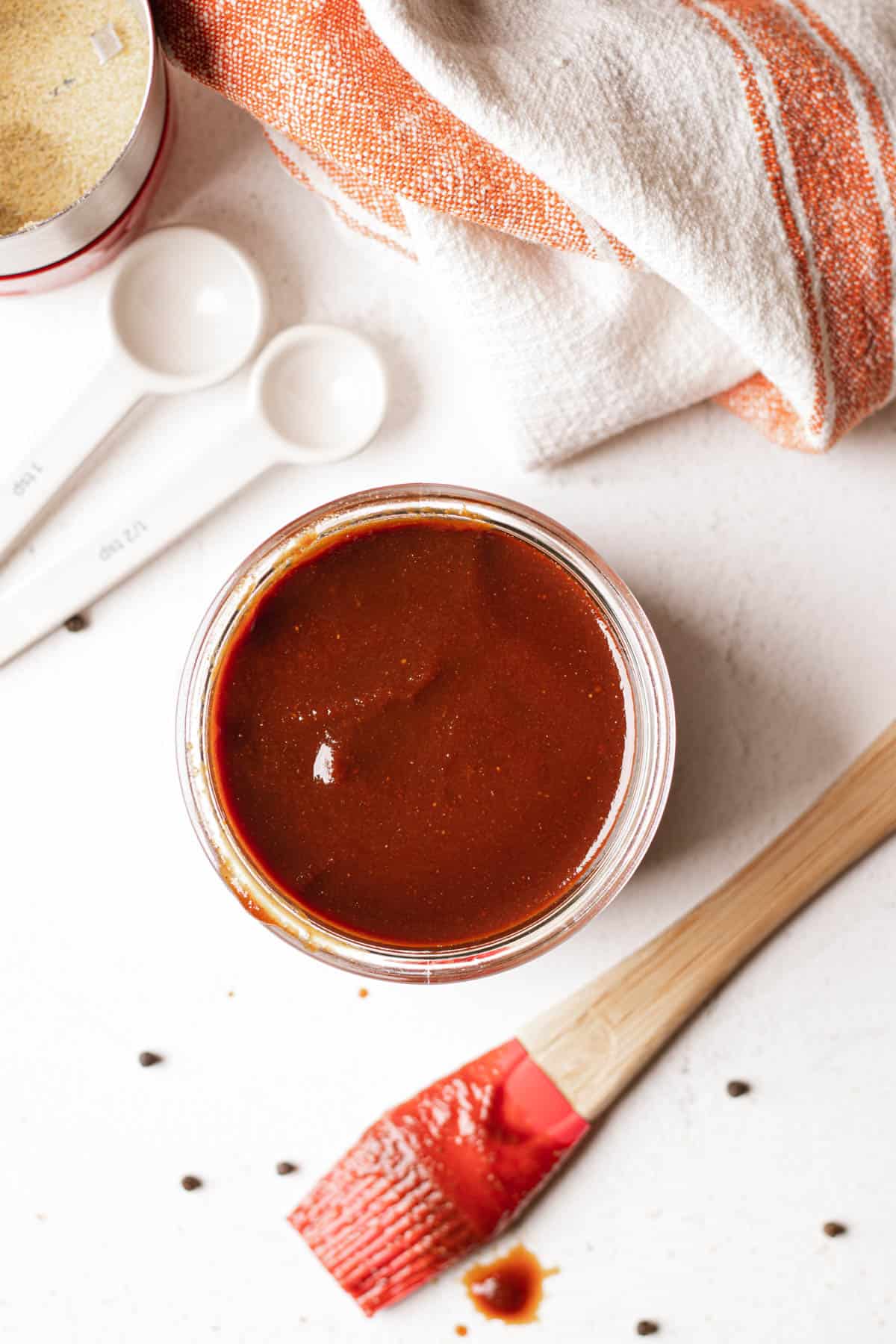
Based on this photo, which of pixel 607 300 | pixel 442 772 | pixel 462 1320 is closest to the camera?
pixel 442 772

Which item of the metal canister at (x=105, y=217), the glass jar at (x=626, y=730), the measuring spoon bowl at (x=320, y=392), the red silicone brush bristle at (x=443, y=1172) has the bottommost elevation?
the red silicone brush bristle at (x=443, y=1172)

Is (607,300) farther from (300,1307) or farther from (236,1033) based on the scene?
(300,1307)

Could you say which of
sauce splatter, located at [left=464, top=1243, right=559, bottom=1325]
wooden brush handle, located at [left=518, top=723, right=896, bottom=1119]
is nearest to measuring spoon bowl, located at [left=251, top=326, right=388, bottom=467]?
wooden brush handle, located at [left=518, top=723, right=896, bottom=1119]

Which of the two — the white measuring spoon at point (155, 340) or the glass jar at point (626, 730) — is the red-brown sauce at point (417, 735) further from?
the white measuring spoon at point (155, 340)

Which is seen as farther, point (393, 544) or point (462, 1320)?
point (462, 1320)

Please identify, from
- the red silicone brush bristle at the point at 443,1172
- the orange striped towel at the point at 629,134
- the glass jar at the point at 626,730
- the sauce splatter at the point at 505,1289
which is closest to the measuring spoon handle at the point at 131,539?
the glass jar at the point at 626,730

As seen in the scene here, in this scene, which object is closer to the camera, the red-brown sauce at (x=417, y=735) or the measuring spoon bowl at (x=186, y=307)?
the red-brown sauce at (x=417, y=735)

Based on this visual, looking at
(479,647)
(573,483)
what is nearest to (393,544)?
(479,647)
